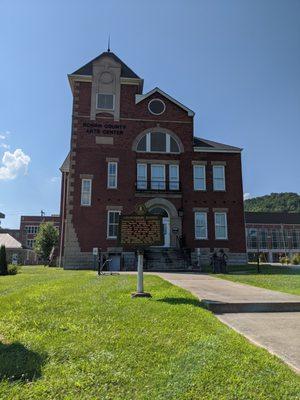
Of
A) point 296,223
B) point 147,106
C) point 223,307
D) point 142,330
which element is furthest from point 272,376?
point 296,223

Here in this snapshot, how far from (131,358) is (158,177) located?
26.8 metres

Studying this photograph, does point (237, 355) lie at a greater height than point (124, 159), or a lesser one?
lesser

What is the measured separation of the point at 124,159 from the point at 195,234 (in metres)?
8.27

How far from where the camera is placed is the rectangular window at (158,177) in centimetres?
3123

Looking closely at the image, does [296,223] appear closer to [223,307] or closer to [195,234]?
[195,234]

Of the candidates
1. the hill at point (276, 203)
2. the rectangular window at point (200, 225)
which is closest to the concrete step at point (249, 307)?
the rectangular window at point (200, 225)

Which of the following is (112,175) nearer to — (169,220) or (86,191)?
(86,191)

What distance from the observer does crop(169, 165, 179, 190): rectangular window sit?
3144 cm

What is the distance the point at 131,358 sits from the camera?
4961 mm

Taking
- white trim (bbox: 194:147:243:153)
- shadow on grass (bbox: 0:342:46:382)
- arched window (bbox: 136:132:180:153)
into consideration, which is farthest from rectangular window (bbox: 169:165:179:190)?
shadow on grass (bbox: 0:342:46:382)

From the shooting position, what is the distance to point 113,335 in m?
6.04

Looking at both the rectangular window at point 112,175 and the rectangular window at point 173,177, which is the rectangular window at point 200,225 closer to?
the rectangular window at point 173,177

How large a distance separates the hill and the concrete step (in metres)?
134

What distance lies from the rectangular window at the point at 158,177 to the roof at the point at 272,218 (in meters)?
57.6
